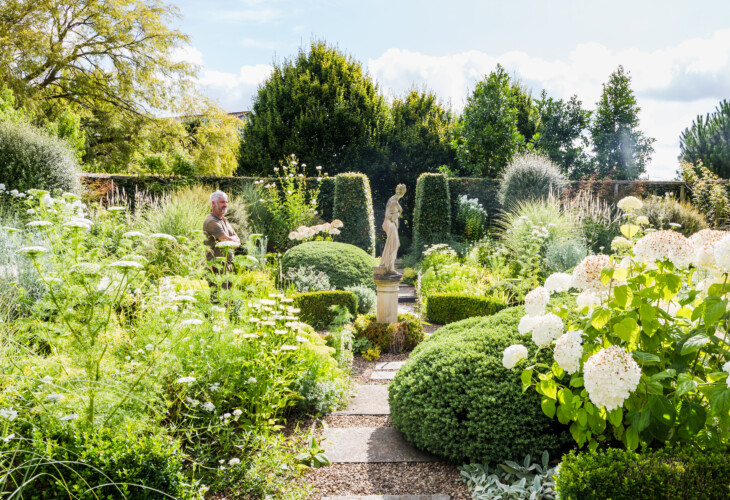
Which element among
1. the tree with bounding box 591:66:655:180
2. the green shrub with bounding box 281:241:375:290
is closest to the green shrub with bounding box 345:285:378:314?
the green shrub with bounding box 281:241:375:290

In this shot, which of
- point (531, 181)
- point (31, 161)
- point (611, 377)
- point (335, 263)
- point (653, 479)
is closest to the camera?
point (611, 377)

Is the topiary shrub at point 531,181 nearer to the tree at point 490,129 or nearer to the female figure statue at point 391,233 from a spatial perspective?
the tree at point 490,129

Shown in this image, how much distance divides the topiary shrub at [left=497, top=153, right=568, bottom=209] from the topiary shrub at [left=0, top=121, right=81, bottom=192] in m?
10.4

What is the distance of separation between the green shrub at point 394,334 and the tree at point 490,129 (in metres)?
9.44

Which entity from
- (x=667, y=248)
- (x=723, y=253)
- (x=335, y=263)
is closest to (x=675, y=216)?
(x=335, y=263)

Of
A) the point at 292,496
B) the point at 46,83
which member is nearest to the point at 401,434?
the point at 292,496

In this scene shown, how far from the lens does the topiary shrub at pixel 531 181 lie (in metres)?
12.1

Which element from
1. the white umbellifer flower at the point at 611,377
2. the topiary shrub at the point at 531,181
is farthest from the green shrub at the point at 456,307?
the topiary shrub at the point at 531,181

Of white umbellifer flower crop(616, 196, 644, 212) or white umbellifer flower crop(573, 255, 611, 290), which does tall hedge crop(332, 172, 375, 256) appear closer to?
white umbellifer flower crop(616, 196, 644, 212)

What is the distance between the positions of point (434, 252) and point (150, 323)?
757 cm

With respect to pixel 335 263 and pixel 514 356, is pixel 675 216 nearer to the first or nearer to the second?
pixel 335 263

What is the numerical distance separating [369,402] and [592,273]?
7.87 ft

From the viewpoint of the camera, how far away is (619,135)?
16.7m

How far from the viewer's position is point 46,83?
54.1ft
